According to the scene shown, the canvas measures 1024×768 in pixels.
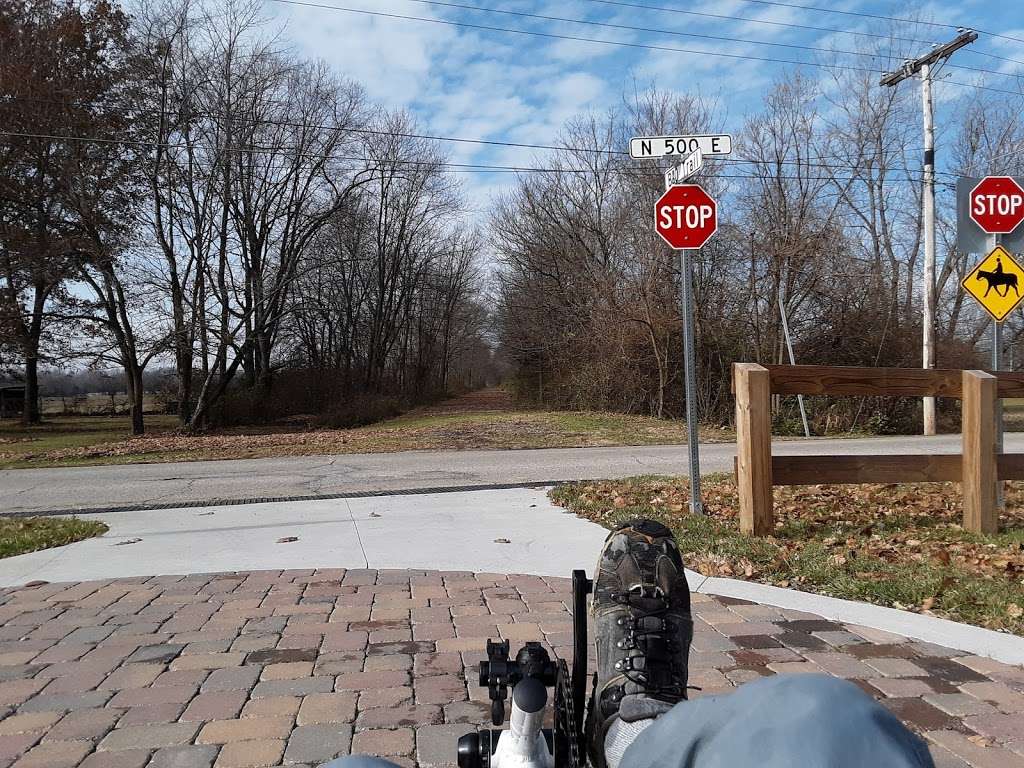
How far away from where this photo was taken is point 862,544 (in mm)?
5527

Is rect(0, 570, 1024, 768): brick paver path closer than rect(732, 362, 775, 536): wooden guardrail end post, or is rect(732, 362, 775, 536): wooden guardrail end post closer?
rect(0, 570, 1024, 768): brick paver path

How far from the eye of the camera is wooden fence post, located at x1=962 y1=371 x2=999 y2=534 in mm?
5816

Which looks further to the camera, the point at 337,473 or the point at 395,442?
the point at 395,442

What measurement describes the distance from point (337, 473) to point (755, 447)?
6606mm

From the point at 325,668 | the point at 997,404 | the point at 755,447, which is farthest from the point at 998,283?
the point at 325,668

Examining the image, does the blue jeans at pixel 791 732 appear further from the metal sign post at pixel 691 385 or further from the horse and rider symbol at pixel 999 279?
the horse and rider symbol at pixel 999 279

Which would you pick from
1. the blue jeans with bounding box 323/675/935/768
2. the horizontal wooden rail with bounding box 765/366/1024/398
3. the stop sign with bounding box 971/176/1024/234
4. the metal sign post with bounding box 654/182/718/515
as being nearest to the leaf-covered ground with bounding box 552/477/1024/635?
the metal sign post with bounding box 654/182/718/515

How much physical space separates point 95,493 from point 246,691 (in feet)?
24.7

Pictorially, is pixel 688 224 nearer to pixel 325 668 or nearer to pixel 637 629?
pixel 325 668

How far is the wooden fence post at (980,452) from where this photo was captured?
5.82 metres

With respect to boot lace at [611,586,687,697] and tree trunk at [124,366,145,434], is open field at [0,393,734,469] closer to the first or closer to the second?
tree trunk at [124,366,145,434]

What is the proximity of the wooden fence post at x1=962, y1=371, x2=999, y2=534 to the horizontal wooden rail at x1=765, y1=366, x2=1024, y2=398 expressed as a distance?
0.51ft

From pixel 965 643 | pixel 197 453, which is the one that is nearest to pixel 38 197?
pixel 197 453

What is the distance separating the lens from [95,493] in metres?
9.49
